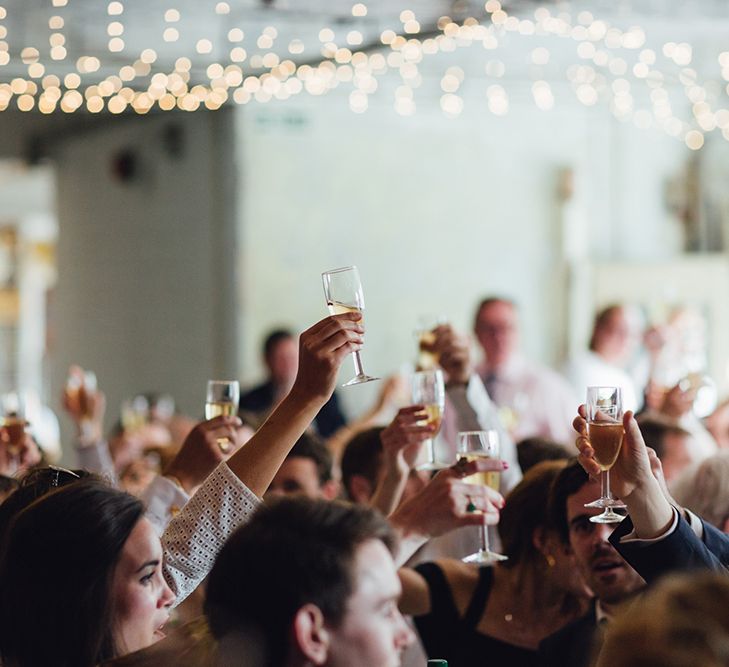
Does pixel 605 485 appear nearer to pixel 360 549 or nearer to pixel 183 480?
pixel 360 549

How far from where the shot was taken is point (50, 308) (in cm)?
1170

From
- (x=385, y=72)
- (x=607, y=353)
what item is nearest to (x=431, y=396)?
(x=607, y=353)

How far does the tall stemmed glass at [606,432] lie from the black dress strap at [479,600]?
738 mm

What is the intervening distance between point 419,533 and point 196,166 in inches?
272

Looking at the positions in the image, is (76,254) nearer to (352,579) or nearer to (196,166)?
(196,166)

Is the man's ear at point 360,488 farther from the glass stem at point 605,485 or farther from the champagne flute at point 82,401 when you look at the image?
the glass stem at point 605,485

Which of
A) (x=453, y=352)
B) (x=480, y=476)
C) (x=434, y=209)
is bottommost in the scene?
(x=480, y=476)

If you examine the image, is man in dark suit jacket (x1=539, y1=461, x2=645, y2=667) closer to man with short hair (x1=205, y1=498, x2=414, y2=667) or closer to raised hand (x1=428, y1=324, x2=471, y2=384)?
raised hand (x1=428, y1=324, x2=471, y2=384)

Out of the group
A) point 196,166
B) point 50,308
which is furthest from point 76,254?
point 196,166

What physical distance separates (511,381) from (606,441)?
4.30 meters

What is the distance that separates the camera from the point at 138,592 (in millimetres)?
1991

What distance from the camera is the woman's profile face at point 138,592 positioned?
1967mm

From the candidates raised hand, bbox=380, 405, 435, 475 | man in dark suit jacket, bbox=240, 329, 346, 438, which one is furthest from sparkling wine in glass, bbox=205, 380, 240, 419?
man in dark suit jacket, bbox=240, 329, 346, 438

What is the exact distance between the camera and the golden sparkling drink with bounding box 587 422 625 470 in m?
2.06
